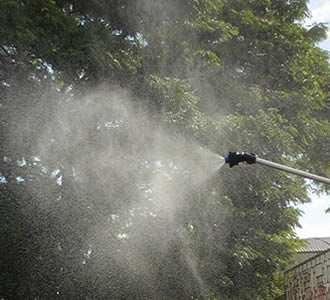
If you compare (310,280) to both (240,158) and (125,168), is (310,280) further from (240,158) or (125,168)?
(240,158)

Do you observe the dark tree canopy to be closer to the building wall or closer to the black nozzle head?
the building wall

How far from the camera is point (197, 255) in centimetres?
1184

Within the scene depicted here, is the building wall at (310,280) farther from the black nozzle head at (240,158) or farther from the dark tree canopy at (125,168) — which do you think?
the black nozzle head at (240,158)

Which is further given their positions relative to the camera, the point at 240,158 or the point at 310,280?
the point at 310,280

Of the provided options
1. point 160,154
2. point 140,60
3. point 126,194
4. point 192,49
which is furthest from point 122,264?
point 192,49

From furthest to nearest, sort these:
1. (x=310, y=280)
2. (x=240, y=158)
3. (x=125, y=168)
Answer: (x=310, y=280) < (x=125, y=168) < (x=240, y=158)

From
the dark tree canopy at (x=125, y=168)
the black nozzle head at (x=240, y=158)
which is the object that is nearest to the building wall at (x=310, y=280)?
the dark tree canopy at (x=125, y=168)

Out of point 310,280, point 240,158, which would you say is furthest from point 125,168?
point 310,280

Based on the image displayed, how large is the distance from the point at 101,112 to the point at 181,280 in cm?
452

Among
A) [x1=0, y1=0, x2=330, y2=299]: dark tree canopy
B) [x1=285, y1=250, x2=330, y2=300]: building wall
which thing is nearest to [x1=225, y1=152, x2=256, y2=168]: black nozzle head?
[x1=0, y1=0, x2=330, y2=299]: dark tree canopy

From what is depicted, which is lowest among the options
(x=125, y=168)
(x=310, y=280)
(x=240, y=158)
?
(x=240, y=158)

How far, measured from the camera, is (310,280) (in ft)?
67.6

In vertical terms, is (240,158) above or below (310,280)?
below

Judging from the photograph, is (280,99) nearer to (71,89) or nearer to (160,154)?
(160,154)
